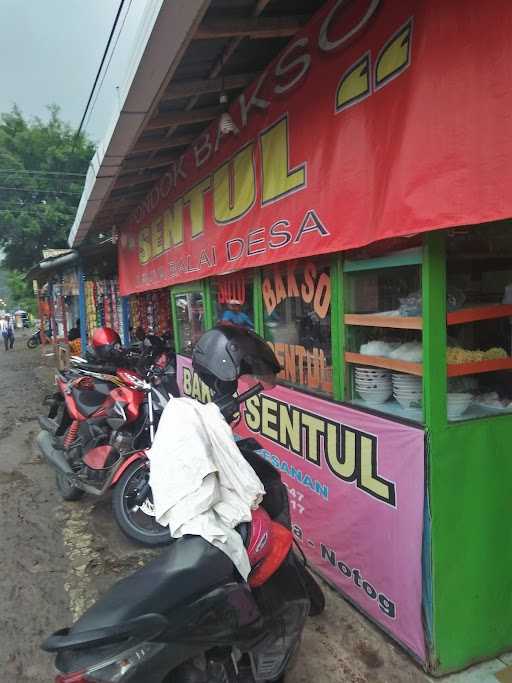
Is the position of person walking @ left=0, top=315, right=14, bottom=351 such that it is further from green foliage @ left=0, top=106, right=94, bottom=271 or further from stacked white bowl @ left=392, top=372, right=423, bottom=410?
stacked white bowl @ left=392, top=372, right=423, bottom=410

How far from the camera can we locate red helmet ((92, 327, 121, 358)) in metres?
5.05

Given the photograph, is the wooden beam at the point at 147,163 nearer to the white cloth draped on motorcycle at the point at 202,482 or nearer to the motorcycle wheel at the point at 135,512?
the motorcycle wheel at the point at 135,512

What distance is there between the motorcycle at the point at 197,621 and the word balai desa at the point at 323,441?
0.63 metres

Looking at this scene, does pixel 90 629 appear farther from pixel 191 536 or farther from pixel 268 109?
pixel 268 109

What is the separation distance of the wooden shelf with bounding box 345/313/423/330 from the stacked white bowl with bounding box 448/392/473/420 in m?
0.35

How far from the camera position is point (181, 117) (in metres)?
3.91

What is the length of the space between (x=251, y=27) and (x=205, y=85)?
2.67ft

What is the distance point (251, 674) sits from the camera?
5.92 feet

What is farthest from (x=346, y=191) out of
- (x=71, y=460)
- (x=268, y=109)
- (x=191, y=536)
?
(x=71, y=460)

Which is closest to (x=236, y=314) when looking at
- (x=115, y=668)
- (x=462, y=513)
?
(x=462, y=513)

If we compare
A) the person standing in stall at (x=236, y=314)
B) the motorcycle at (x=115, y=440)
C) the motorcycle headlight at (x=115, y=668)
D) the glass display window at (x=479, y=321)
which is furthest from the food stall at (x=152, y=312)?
the motorcycle headlight at (x=115, y=668)

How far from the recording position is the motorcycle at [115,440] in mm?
3410

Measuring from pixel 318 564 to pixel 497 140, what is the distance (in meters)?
2.50

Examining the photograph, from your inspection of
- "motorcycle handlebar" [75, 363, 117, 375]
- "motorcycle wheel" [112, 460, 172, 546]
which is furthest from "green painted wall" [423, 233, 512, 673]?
"motorcycle handlebar" [75, 363, 117, 375]
